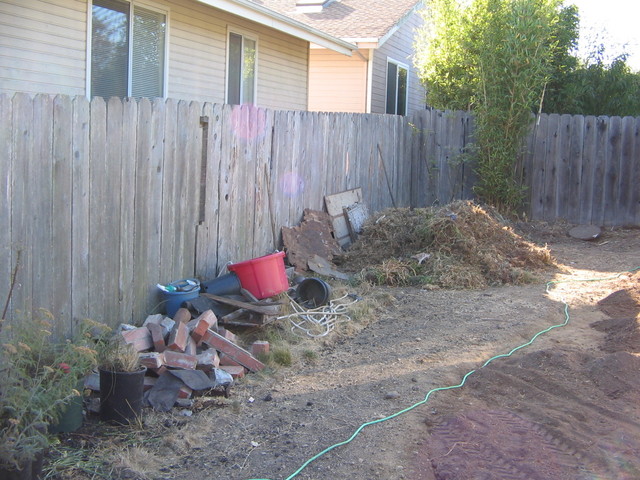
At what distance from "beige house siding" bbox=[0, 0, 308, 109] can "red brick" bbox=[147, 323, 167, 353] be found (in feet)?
12.8

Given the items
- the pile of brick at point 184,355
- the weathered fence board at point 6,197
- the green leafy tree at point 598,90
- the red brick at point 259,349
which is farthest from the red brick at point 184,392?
the green leafy tree at point 598,90

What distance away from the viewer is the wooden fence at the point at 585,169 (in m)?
13.4

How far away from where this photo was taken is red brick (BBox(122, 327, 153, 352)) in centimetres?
523

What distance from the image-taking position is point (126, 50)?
945 centimetres

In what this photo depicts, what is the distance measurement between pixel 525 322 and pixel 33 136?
16.3 feet

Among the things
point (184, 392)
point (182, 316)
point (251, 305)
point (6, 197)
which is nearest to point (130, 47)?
point (251, 305)

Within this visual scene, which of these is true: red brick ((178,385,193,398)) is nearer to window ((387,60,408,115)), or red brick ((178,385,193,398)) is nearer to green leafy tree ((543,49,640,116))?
window ((387,60,408,115))

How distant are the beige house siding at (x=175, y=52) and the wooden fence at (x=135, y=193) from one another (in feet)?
7.89

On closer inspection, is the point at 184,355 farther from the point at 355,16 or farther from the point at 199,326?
the point at 355,16

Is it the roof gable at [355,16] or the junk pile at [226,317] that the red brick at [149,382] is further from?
the roof gable at [355,16]

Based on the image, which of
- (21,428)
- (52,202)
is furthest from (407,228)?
(21,428)

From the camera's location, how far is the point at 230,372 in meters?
5.32

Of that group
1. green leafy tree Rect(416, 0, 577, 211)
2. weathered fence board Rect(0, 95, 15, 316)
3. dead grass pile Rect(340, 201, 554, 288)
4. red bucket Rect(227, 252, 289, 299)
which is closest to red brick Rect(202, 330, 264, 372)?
red bucket Rect(227, 252, 289, 299)

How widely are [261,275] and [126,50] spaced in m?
4.28
